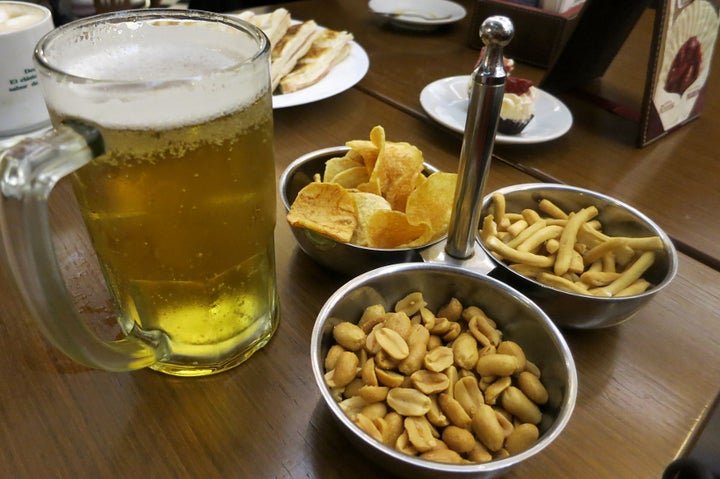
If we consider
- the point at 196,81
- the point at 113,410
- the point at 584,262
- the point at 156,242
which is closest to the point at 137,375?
the point at 113,410

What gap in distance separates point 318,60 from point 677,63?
2.07 feet

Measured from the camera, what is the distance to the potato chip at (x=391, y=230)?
55cm

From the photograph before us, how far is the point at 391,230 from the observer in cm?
56

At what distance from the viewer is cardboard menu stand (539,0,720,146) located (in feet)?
2.88

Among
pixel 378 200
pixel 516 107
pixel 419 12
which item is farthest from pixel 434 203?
pixel 419 12

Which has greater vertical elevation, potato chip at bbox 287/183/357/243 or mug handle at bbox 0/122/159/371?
mug handle at bbox 0/122/159/371

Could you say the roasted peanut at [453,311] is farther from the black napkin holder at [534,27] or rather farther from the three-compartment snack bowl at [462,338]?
the black napkin holder at [534,27]

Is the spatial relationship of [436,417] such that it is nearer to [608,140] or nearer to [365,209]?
[365,209]

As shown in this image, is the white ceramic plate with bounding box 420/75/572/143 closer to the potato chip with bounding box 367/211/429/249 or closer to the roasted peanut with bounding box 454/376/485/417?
the potato chip with bounding box 367/211/429/249

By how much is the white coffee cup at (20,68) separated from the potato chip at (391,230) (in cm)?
48

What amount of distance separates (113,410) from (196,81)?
279 millimetres

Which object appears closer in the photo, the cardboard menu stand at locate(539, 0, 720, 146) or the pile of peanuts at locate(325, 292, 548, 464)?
the pile of peanuts at locate(325, 292, 548, 464)

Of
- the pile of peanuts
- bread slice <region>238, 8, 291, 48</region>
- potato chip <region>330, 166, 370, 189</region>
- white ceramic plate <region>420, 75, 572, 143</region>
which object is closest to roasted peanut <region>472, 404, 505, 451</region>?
the pile of peanuts

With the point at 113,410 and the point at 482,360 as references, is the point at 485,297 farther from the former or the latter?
the point at 113,410
